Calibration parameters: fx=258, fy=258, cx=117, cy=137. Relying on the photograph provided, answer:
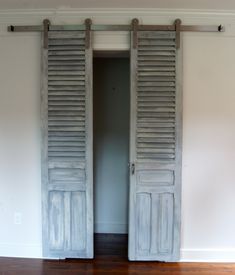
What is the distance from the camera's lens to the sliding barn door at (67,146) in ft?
8.06

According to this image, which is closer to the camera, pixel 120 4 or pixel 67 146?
pixel 120 4

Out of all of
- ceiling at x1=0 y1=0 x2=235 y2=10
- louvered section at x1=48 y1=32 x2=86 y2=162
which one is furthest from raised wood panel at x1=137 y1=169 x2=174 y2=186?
ceiling at x1=0 y1=0 x2=235 y2=10

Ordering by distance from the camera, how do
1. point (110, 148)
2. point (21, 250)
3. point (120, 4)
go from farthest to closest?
point (110, 148)
point (21, 250)
point (120, 4)

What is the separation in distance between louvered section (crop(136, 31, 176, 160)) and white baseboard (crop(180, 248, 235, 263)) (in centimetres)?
98

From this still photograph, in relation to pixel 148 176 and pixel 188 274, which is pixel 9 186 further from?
pixel 188 274

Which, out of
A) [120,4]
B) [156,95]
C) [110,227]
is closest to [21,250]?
[110,227]

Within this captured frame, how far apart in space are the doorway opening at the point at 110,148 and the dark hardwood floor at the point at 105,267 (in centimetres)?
72

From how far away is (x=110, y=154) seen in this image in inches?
133

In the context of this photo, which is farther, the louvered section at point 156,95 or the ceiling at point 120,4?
the louvered section at point 156,95

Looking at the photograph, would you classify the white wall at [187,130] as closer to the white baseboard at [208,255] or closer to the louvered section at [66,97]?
the white baseboard at [208,255]

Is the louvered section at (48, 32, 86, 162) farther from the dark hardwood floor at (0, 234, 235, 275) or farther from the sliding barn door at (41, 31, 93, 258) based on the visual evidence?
Result: the dark hardwood floor at (0, 234, 235, 275)

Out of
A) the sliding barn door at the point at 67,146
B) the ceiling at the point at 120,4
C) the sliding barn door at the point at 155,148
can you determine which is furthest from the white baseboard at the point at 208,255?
the ceiling at the point at 120,4

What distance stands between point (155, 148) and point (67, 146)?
853 millimetres

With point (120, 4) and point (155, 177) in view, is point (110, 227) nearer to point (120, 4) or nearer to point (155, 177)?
point (155, 177)
